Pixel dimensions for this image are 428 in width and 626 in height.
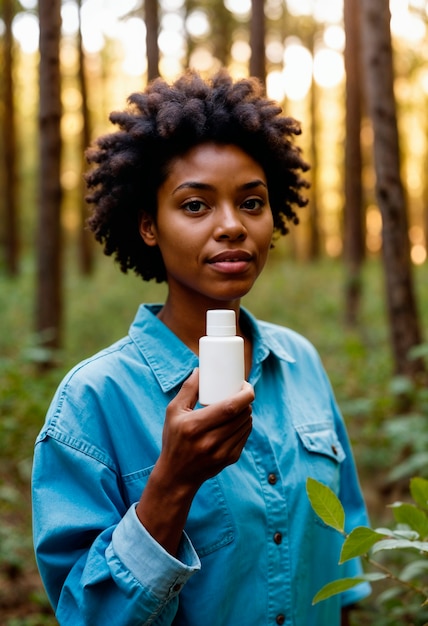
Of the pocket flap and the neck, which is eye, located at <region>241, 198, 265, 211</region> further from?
the pocket flap

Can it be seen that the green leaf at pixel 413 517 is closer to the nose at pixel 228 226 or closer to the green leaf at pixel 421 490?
the green leaf at pixel 421 490

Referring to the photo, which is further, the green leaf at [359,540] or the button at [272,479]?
the button at [272,479]

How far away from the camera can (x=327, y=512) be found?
1.68 m

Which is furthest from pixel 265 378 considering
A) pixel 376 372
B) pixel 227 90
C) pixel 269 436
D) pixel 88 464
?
pixel 376 372

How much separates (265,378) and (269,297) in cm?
1179

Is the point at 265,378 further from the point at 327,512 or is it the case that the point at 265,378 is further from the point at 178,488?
the point at 178,488

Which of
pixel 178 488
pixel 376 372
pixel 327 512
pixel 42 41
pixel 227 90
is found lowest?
pixel 376 372

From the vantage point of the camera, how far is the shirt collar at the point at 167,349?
1958 mm

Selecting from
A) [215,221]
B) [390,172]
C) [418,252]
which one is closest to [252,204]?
[215,221]

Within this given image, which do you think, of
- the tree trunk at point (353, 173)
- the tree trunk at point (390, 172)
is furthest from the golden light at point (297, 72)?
the tree trunk at point (390, 172)

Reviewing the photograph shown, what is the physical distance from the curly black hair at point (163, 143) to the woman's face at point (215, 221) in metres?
0.06

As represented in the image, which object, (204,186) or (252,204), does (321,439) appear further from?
(204,186)

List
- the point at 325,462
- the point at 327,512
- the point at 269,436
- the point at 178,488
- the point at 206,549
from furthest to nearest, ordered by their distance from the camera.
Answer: the point at 325,462 < the point at 269,436 < the point at 206,549 < the point at 327,512 < the point at 178,488

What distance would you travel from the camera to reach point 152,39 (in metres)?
10.7
